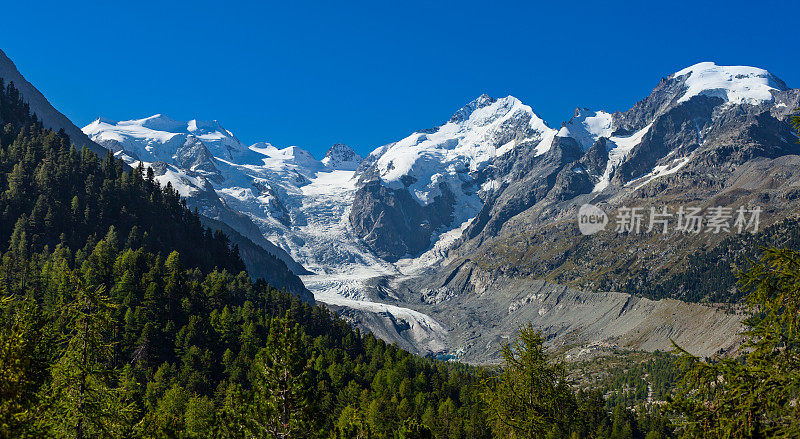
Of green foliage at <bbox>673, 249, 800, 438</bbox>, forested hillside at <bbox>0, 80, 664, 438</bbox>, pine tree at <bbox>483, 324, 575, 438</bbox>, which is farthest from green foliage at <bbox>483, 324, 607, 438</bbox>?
green foliage at <bbox>673, 249, 800, 438</bbox>

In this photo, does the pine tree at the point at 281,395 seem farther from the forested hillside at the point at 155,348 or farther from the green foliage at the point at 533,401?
the green foliage at the point at 533,401

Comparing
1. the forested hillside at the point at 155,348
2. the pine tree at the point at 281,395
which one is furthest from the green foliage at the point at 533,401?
the pine tree at the point at 281,395

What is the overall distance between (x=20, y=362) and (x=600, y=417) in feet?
446

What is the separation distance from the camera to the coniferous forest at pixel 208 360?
48.4ft

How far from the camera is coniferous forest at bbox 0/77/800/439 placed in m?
14.8

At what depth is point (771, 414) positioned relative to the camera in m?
14.2

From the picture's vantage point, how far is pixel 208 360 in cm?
10912

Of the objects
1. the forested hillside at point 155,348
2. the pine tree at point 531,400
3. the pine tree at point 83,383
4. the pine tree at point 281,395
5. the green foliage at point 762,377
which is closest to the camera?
the green foliage at point 762,377

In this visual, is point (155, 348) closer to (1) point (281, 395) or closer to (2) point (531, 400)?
(2) point (531, 400)

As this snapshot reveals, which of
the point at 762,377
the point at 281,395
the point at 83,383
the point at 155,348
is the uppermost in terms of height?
the point at 762,377

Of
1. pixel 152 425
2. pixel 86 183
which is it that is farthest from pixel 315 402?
pixel 86 183

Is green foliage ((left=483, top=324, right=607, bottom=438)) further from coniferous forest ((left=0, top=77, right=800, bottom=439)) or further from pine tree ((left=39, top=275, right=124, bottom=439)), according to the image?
pine tree ((left=39, top=275, right=124, bottom=439))

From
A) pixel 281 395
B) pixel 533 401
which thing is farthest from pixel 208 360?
pixel 281 395

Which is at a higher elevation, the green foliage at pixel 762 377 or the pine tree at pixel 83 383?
the green foliage at pixel 762 377
